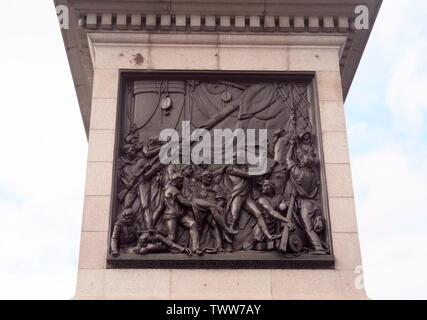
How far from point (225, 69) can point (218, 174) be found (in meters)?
2.21

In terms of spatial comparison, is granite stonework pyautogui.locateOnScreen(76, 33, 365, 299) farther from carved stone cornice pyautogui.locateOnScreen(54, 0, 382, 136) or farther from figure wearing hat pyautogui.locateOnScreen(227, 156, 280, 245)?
figure wearing hat pyautogui.locateOnScreen(227, 156, 280, 245)

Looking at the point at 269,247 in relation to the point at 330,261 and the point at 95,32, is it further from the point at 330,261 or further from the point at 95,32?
→ the point at 95,32

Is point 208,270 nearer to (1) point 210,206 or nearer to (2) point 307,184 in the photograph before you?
(1) point 210,206

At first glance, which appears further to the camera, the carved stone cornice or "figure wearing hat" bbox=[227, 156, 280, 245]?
the carved stone cornice

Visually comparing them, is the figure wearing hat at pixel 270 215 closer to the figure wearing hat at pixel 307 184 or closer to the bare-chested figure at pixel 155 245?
the figure wearing hat at pixel 307 184

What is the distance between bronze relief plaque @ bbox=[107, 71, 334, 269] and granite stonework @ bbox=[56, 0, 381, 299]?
6.6 inches

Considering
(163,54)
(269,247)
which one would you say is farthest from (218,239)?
(163,54)

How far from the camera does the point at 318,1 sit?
12055 millimetres

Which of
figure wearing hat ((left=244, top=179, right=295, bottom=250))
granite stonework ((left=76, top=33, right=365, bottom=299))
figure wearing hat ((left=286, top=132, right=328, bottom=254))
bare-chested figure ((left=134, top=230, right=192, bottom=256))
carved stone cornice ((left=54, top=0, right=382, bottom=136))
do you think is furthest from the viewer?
carved stone cornice ((left=54, top=0, right=382, bottom=136))

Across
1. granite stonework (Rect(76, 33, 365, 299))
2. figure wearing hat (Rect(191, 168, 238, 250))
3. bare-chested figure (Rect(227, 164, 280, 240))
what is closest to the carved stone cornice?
granite stonework (Rect(76, 33, 365, 299))

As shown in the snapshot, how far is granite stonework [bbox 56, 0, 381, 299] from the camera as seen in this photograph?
397 inches

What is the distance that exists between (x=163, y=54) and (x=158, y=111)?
4.03 ft
